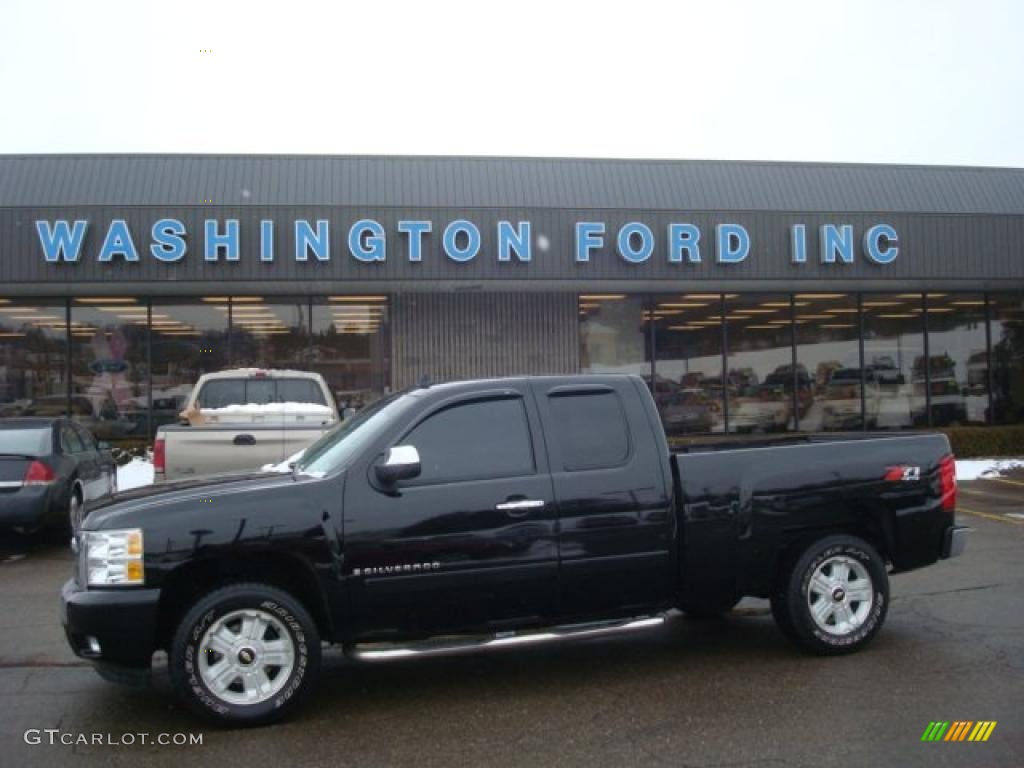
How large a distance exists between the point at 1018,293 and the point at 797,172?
519 centimetres

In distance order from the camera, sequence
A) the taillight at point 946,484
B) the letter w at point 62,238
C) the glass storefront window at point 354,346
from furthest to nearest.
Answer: the glass storefront window at point 354,346 → the letter w at point 62,238 → the taillight at point 946,484

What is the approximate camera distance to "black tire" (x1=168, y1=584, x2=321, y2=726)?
5008 mm

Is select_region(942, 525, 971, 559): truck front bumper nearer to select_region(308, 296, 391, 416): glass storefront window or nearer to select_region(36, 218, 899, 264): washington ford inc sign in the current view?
→ select_region(36, 218, 899, 264): washington ford inc sign

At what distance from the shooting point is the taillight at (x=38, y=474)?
10.5 meters

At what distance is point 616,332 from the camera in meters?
19.8

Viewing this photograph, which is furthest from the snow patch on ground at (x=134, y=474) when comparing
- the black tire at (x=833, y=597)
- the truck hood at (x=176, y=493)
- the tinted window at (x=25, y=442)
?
the black tire at (x=833, y=597)

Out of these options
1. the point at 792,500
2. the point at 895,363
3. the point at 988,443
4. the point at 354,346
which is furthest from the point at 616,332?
the point at 792,500

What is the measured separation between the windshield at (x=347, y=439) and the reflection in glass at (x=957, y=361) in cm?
1744

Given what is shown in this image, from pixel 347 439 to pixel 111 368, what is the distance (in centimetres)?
1432

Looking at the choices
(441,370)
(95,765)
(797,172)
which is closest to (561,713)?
(95,765)

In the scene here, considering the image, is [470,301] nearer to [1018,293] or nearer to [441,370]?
[441,370]

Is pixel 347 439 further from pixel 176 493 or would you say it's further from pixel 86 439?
pixel 86 439

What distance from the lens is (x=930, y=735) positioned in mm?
4828

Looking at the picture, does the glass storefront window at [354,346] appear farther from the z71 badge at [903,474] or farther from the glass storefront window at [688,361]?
the z71 badge at [903,474]
